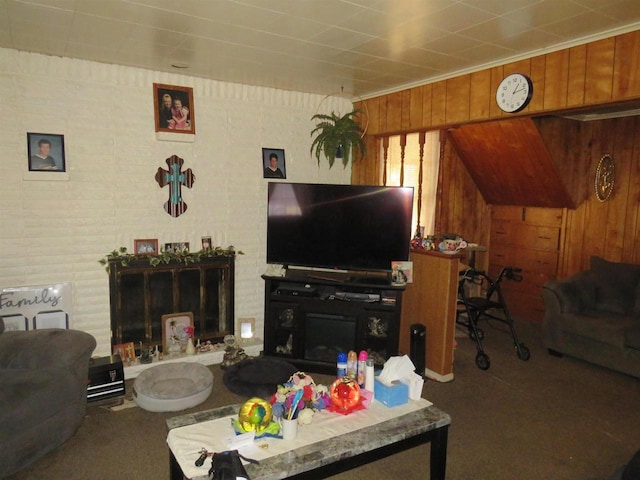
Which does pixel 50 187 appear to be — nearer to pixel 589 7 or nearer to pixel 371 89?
pixel 371 89

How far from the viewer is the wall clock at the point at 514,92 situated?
316cm

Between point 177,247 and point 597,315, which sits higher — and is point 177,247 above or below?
above

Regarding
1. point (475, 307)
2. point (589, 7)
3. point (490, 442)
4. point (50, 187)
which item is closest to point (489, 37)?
point (589, 7)

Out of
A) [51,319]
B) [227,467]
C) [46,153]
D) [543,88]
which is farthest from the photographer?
[51,319]

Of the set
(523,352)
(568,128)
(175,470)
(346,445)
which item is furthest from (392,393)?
(568,128)

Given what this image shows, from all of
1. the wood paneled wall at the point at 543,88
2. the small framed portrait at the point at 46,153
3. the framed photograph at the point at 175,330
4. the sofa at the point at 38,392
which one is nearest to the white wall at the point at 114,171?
the small framed portrait at the point at 46,153

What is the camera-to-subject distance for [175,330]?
3.92 meters

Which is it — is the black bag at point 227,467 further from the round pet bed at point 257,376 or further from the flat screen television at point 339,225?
the flat screen television at point 339,225

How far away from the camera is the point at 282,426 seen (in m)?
1.97

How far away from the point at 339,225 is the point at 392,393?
5.97 ft

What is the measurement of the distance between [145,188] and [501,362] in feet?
11.6

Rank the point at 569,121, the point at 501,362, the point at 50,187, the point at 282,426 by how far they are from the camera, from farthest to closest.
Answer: the point at 569,121 < the point at 501,362 < the point at 50,187 < the point at 282,426

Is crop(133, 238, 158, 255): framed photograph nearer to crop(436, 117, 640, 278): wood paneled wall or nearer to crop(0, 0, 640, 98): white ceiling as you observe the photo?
crop(0, 0, 640, 98): white ceiling

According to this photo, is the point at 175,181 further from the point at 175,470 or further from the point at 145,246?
the point at 175,470
